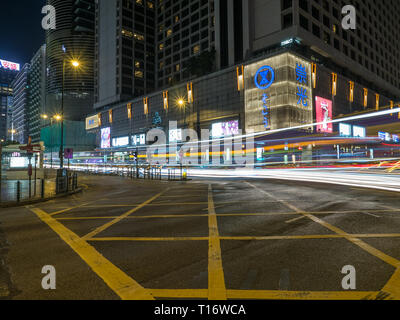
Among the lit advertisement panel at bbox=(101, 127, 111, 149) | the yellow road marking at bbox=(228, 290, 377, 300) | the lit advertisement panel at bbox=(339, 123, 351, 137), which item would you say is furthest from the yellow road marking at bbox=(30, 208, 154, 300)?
the lit advertisement panel at bbox=(101, 127, 111, 149)

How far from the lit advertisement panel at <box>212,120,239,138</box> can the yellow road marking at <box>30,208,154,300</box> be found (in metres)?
43.9

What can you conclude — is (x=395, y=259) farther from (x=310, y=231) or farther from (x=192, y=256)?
(x=192, y=256)

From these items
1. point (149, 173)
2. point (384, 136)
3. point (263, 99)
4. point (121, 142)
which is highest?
point (263, 99)

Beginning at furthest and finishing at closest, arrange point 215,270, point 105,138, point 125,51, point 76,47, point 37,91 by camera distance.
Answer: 1. point 37,91
2. point 76,47
3. point 125,51
4. point 105,138
5. point 215,270

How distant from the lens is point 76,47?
126 meters

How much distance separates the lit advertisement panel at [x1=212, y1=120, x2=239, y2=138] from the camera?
48688 millimetres

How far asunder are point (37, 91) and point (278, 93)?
179 m

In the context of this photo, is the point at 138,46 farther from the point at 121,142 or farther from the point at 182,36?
the point at 121,142

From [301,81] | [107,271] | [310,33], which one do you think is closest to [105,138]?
[301,81]

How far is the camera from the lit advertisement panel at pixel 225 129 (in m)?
48.7

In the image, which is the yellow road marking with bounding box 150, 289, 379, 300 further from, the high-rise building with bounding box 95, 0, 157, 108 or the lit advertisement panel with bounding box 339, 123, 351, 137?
the high-rise building with bounding box 95, 0, 157, 108

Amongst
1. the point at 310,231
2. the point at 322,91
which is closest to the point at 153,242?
the point at 310,231

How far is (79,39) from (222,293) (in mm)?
148023
